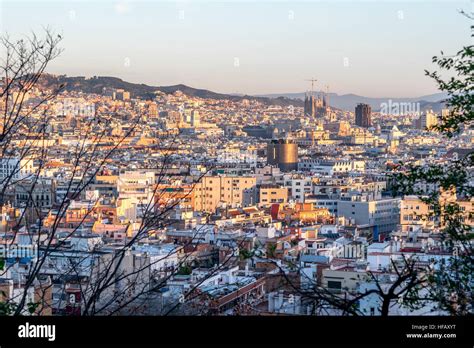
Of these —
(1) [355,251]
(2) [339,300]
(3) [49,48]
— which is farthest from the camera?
(1) [355,251]

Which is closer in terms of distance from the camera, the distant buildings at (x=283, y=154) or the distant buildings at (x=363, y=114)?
the distant buildings at (x=363, y=114)

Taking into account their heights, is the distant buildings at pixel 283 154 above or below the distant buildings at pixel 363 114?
below

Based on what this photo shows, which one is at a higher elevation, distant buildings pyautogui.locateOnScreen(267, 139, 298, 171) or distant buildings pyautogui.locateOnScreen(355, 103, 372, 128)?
distant buildings pyautogui.locateOnScreen(355, 103, 372, 128)

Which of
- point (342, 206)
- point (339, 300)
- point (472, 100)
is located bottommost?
point (342, 206)

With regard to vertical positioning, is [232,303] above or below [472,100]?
below

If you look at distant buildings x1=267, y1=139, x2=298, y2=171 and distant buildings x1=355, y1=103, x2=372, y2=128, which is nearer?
distant buildings x1=355, y1=103, x2=372, y2=128

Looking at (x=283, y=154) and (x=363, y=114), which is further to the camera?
(x=283, y=154)

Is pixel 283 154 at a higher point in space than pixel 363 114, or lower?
lower

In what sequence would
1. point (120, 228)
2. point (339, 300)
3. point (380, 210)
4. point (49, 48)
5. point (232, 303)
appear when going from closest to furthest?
point (339, 300), point (49, 48), point (232, 303), point (120, 228), point (380, 210)
